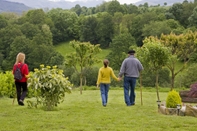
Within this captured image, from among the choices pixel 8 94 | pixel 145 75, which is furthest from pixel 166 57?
pixel 145 75

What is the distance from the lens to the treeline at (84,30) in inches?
3654

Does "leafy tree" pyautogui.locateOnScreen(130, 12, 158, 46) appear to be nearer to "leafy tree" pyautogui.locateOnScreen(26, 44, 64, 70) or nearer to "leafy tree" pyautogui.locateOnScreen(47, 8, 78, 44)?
"leafy tree" pyautogui.locateOnScreen(47, 8, 78, 44)

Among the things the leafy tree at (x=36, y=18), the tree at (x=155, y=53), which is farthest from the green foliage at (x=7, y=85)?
the leafy tree at (x=36, y=18)

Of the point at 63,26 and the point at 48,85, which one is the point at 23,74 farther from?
the point at 63,26

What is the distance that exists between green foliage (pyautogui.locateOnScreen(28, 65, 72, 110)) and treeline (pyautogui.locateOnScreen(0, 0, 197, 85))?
223 feet

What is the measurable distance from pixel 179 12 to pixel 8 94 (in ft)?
337

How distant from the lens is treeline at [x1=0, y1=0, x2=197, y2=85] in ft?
305

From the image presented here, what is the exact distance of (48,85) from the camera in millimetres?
12844

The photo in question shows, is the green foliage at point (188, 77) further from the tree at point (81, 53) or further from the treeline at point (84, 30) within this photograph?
the tree at point (81, 53)

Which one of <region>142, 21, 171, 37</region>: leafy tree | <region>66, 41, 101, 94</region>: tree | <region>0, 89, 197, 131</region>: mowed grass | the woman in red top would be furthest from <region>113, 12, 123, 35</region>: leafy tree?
<region>0, 89, 197, 131</region>: mowed grass

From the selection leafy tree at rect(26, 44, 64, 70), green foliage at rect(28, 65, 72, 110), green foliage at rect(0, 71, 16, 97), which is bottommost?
leafy tree at rect(26, 44, 64, 70)

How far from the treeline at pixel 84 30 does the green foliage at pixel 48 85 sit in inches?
2674

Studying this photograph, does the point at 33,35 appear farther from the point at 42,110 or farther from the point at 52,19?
the point at 42,110

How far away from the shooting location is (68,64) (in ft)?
104
